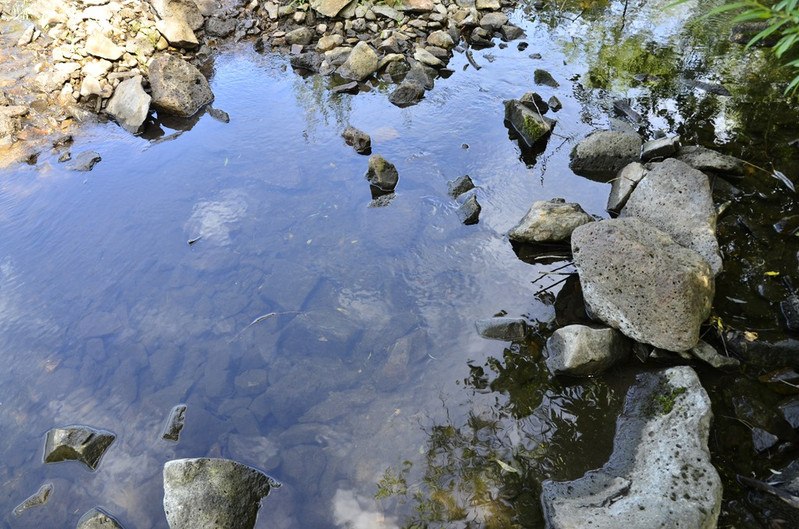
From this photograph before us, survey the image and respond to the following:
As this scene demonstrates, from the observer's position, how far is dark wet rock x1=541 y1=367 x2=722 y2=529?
297 cm

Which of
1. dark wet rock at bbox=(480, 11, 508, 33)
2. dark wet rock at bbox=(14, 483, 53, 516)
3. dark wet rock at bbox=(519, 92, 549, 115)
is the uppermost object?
dark wet rock at bbox=(480, 11, 508, 33)

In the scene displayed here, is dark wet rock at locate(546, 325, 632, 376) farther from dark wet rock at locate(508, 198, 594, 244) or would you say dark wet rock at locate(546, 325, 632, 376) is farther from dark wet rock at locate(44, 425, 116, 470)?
dark wet rock at locate(44, 425, 116, 470)

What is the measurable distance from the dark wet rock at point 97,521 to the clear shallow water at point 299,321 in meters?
0.14

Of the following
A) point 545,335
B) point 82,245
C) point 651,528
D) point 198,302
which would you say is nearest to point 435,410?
point 545,335

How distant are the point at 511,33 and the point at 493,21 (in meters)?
0.42

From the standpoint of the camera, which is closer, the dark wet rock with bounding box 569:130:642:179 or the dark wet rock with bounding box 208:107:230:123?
the dark wet rock with bounding box 569:130:642:179

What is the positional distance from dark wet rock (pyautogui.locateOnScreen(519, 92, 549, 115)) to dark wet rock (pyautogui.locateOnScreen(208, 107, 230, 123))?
13.4 feet

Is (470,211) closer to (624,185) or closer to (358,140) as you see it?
(624,185)

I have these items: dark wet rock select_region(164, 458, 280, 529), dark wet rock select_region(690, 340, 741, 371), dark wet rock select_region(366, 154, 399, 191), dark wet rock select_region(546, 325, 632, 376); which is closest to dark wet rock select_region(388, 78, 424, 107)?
dark wet rock select_region(366, 154, 399, 191)

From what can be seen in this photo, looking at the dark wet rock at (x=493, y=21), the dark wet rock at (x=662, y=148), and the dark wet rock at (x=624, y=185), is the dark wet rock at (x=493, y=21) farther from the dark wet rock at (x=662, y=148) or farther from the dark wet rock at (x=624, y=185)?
the dark wet rock at (x=624, y=185)

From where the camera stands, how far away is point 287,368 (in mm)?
4371

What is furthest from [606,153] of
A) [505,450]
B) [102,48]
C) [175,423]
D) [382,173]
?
[102,48]

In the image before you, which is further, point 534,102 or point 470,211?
point 534,102

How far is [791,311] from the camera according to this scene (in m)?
4.24
